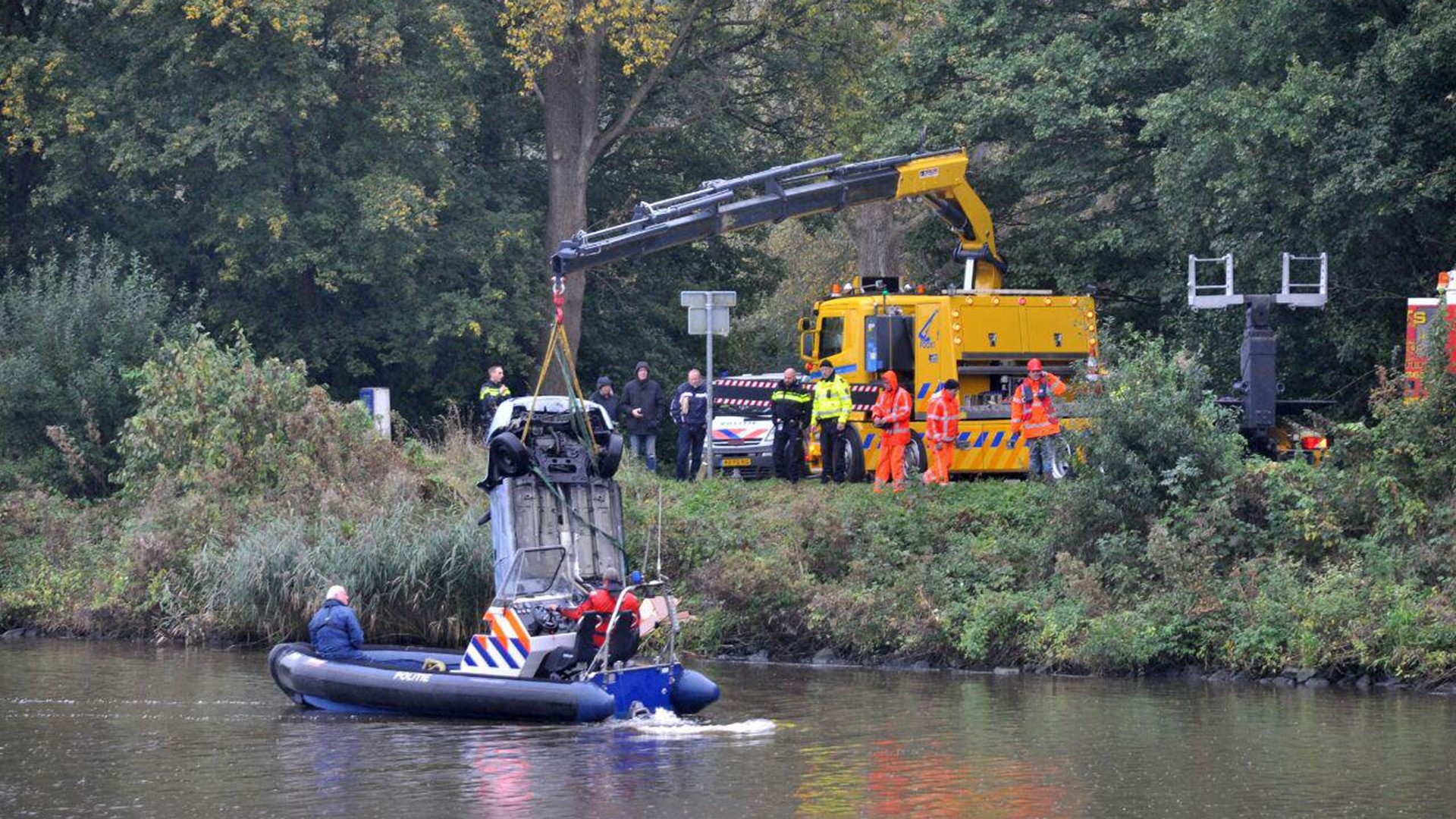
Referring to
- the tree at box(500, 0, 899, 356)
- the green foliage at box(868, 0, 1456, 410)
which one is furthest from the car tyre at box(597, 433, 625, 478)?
the tree at box(500, 0, 899, 356)

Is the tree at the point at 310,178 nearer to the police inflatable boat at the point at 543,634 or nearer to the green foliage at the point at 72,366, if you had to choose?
the green foliage at the point at 72,366

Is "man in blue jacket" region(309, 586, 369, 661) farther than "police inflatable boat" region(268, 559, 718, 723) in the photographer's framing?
Yes

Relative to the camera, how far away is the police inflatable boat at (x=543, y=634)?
60.4 ft

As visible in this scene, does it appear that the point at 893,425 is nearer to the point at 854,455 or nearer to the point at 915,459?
the point at 915,459

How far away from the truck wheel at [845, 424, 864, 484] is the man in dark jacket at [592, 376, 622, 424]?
401cm

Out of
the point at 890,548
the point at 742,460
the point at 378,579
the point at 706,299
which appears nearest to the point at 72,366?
the point at 378,579

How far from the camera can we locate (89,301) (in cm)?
3441

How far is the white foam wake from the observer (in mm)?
17891

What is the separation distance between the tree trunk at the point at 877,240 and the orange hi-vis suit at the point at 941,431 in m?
18.7

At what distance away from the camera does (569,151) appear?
39.9m

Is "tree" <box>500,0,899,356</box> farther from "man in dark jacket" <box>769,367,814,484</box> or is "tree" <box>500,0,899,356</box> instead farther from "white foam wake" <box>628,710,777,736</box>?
"white foam wake" <box>628,710,777,736</box>

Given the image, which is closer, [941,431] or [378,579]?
[378,579]

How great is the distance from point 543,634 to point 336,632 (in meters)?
2.57

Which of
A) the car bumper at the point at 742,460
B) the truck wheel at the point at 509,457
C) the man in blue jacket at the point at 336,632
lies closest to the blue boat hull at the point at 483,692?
the man in blue jacket at the point at 336,632
